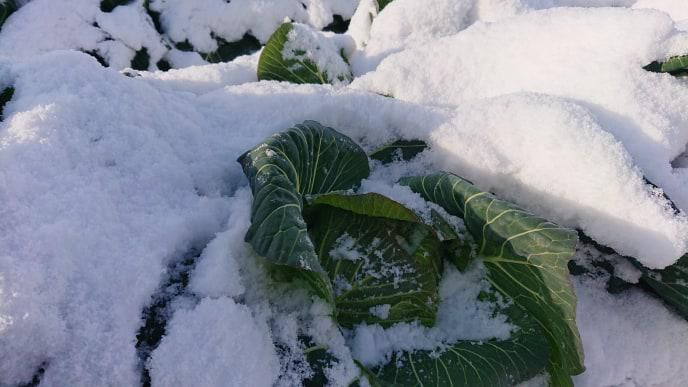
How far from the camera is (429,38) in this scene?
289cm

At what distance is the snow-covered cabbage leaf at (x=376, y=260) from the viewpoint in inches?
56.1

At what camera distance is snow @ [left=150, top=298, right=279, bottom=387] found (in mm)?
1150

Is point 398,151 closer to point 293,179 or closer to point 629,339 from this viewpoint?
point 293,179

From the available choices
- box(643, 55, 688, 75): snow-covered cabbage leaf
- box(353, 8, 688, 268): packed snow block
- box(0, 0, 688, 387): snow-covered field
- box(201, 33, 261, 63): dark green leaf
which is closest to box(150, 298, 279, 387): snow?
box(0, 0, 688, 387): snow-covered field

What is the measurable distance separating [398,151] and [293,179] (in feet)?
1.87

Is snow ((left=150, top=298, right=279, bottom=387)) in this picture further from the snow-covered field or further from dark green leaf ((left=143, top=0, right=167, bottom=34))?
dark green leaf ((left=143, top=0, right=167, bottom=34))

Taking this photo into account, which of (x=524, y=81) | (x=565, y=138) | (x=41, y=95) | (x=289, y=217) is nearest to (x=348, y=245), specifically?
(x=289, y=217)

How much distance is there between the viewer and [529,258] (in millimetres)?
1438

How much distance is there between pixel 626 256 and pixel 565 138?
1.46 ft

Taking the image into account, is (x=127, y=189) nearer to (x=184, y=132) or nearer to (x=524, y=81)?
(x=184, y=132)

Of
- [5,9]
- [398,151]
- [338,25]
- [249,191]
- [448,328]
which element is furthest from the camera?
[338,25]

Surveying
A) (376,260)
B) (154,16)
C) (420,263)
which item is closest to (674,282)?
(420,263)

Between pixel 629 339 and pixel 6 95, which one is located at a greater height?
pixel 6 95

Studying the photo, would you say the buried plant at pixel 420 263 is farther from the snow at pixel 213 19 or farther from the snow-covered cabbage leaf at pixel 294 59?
the snow at pixel 213 19
